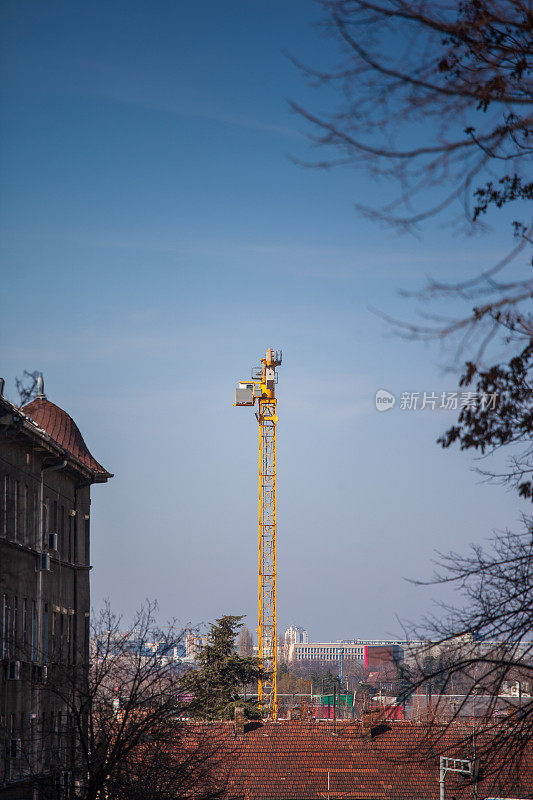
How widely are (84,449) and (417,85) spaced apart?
93.3 feet

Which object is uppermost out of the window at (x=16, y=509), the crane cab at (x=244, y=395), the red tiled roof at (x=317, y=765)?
the crane cab at (x=244, y=395)

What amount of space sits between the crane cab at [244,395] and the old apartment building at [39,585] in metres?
57.8

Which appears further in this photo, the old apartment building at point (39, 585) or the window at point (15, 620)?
the window at point (15, 620)

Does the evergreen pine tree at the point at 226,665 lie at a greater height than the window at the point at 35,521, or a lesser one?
lesser

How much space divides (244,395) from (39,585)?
65.1 m

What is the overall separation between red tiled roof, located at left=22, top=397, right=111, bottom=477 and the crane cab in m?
57.7

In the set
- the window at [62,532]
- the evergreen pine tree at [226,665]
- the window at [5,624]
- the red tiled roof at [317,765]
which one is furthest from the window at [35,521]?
the evergreen pine tree at [226,665]

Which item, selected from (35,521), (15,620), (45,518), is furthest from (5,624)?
(45,518)

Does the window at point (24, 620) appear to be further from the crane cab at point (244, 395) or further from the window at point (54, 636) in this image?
the crane cab at point (244, 395)

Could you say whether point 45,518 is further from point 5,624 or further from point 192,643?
point 192,643

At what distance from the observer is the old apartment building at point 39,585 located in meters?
24.2

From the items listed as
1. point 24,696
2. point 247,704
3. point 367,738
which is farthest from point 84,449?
point 247,704

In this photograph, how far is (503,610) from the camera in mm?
8570

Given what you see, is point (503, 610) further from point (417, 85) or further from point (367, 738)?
point (367, 738)
